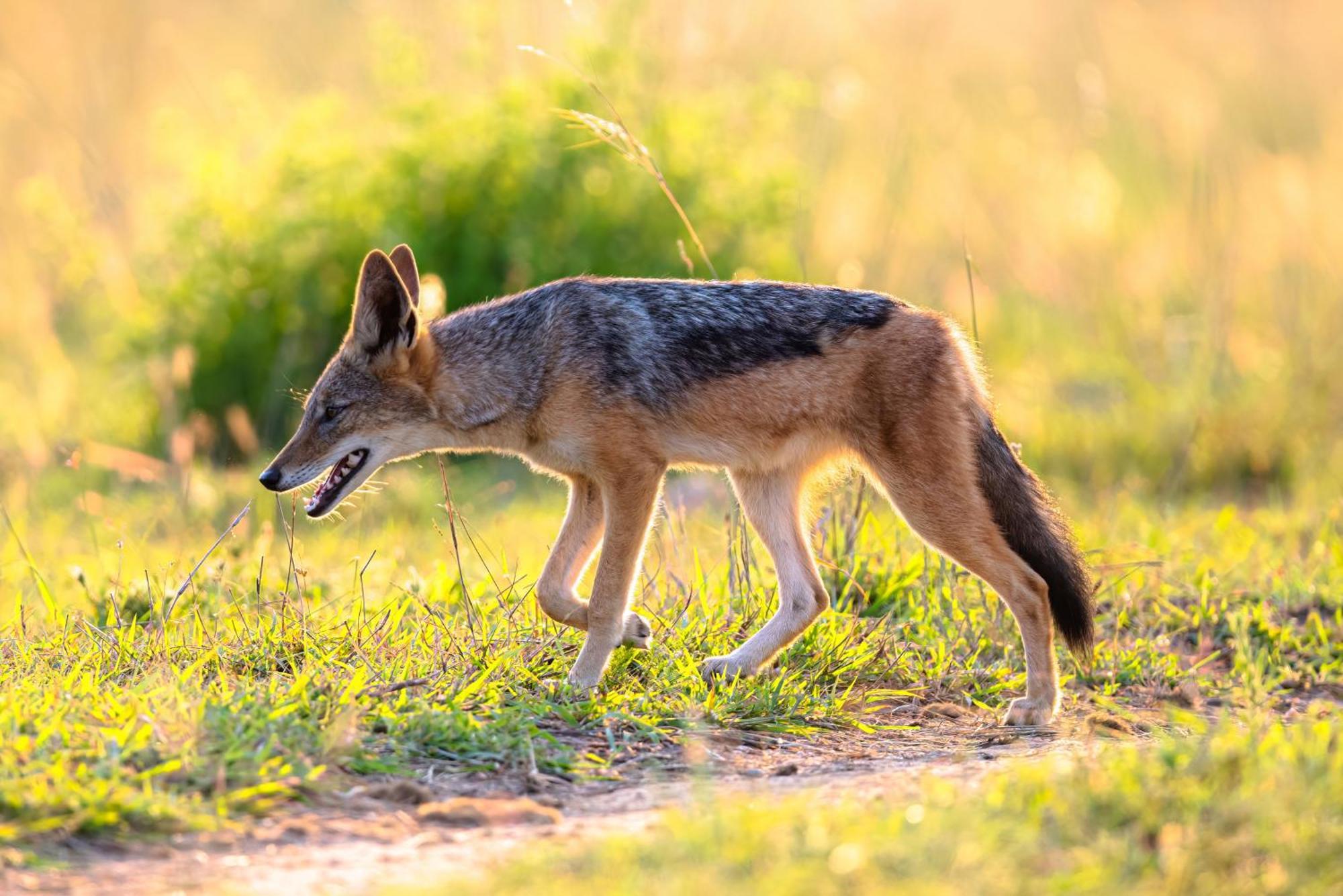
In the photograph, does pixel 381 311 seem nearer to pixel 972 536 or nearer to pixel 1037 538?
pixel 972 536

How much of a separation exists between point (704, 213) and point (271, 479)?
483 cm

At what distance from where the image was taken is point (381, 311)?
A: 554 centimetres

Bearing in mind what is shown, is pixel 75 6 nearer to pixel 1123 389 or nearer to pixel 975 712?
pixel 1123 389

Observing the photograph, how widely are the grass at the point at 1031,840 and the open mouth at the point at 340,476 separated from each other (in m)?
2.36

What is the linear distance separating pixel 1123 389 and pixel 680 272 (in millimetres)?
3396

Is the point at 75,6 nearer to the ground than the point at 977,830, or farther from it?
farther from it

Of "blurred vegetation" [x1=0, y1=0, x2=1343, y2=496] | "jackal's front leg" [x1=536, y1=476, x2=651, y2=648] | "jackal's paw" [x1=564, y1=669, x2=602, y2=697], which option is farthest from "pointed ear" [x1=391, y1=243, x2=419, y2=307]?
"blurred vegetation" [x1=0, y1=0, x2=1343, y2=496]

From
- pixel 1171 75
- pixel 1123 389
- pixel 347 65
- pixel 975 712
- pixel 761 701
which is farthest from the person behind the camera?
pixel 347 65

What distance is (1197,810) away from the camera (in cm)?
348

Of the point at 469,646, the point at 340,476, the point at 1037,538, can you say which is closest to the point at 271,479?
the point at 340,476

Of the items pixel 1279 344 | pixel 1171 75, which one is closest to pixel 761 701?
pixel 1279 344

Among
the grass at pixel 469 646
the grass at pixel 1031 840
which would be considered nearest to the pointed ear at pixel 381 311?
the grass at pixel 469 646

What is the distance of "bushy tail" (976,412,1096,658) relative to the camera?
5.47m

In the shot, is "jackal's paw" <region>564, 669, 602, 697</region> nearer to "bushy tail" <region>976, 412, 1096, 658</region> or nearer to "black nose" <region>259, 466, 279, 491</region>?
"black nose" <region>259, 466, 279, 491</region>
